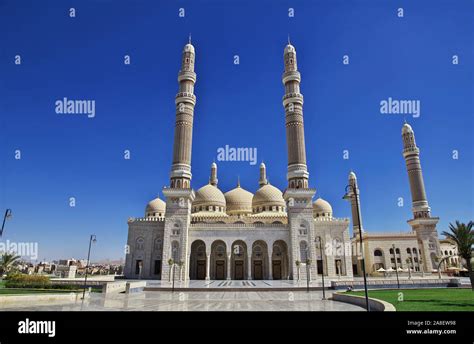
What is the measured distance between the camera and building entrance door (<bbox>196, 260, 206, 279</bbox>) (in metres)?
40.8

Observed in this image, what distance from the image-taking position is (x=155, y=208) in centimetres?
5044

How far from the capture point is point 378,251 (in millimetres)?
48500

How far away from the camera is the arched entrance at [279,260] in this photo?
133 feet

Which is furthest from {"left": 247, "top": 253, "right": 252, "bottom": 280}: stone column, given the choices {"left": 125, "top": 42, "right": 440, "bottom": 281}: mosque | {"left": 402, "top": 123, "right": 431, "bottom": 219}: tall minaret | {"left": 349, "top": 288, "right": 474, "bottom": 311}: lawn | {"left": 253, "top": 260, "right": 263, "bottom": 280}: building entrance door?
{"left": 402, "top": 123, "right": 431, "bottom": 219}: tall minaret

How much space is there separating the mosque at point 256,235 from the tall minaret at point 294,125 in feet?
0.43

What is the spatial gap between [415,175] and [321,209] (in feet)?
52.6

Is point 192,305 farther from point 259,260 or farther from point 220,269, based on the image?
point 259,260

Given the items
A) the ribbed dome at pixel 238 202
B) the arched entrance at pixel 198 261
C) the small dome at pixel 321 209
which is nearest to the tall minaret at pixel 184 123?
the arched entrance at pixel 198 261

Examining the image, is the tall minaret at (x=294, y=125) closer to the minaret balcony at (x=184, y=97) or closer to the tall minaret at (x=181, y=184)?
the minaret balcony at (x=184, y=97)

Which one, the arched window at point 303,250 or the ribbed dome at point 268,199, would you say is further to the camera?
the ribbed dome at point 268,199

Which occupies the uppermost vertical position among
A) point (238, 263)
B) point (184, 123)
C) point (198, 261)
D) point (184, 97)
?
point (184, 97)

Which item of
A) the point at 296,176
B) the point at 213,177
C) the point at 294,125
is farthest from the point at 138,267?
the point at 294,125
